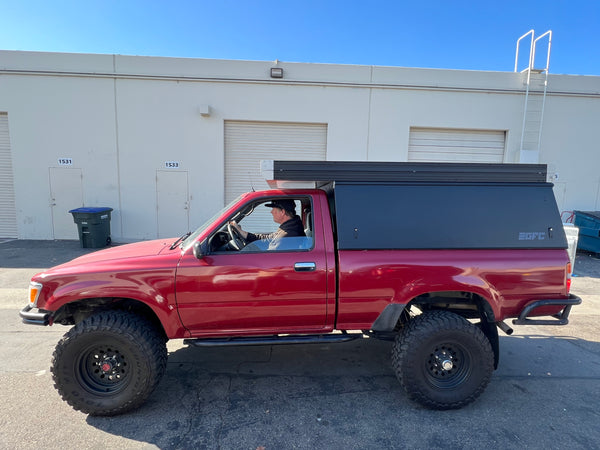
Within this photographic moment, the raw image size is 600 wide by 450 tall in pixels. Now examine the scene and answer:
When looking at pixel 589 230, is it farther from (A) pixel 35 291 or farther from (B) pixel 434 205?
(A) pixel 35 291

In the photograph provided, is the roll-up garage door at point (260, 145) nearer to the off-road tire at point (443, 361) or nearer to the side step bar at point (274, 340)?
the side step bar at point (274, 340)

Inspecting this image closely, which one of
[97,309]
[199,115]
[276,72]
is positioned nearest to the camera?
[97,309]

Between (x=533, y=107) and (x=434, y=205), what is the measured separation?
33.7ft

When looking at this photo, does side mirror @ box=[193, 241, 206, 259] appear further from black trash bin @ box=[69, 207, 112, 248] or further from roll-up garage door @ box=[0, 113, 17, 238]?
roll-up garage door @ box=[0, 113, 17, 238]

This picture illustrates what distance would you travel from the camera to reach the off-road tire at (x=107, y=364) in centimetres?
273

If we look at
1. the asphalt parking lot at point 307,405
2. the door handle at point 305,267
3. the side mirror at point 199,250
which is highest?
the side mirror at point 199,250

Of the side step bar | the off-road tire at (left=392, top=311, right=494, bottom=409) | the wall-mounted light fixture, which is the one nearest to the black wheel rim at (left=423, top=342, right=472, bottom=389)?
the off-road tire at (left=392, top=311, right=494, bottom=409)

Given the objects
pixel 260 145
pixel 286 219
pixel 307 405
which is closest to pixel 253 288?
pixel 286 219

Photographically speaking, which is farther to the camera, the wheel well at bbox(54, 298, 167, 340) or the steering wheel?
the steering wheel

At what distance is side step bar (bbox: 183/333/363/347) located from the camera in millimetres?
2900

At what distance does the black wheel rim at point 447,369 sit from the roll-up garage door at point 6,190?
13.0 m

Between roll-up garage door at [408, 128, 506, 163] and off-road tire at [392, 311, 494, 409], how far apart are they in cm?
867

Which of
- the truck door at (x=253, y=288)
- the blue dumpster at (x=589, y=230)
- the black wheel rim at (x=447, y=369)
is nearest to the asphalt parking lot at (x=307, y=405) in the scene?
the black wheel rim at (x=447, y=369)

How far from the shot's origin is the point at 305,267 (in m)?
2.90
